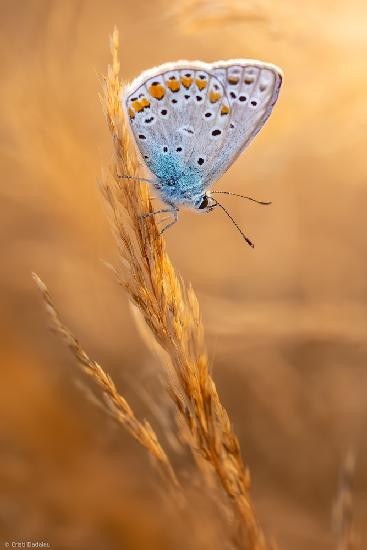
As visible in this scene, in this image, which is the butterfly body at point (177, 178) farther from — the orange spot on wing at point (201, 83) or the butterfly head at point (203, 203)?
the orange spot on wing at point (201, 83)

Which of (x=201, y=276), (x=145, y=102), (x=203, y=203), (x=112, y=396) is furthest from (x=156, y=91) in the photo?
(x=201, y=276)

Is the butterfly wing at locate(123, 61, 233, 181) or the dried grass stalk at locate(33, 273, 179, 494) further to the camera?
the butterfly wing at locate(123, 61, 233, 181)

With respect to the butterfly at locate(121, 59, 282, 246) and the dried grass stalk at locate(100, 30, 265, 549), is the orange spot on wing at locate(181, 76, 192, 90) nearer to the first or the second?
the butterfly at locate(121, 59, 282, 246)

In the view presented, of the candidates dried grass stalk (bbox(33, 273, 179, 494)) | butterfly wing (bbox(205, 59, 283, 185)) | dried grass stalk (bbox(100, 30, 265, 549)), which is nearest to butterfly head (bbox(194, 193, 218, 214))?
butterfly wing (bbox(205, 59, 283, 185))

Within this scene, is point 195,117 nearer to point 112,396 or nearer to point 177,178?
point 177,178

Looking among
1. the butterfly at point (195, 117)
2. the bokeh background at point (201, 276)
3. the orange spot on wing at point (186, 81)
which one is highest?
the orange spot on wing at point (186, 81)

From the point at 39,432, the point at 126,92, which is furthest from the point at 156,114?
the point at 39,432

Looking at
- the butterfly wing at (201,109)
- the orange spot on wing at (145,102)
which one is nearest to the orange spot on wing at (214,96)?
the butterfly wing at (201,109)

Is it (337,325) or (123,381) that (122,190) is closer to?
(337,325)
